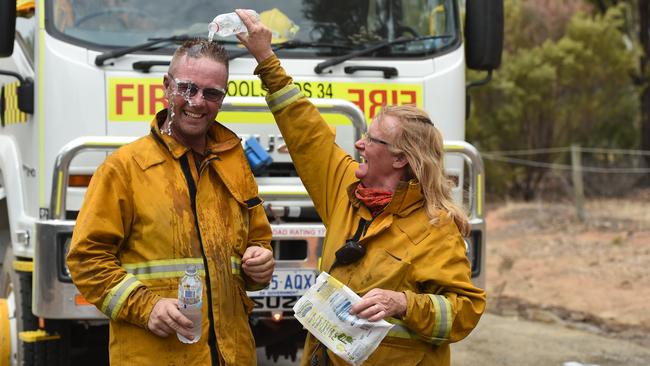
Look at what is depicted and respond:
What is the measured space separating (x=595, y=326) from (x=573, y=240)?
5305 mm

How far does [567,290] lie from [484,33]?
5.35m

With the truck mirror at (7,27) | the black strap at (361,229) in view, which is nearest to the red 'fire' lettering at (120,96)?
the truck mirror at (7,27)

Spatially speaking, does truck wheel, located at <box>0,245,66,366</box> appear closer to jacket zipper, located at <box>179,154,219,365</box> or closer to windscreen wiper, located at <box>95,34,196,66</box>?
windscreen wiper, located at <box>95,34,196,66</box>

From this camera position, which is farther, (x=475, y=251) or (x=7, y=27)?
(x=475, y=251)

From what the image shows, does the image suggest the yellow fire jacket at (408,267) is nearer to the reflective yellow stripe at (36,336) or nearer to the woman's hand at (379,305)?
the woman's hand at (379,305)

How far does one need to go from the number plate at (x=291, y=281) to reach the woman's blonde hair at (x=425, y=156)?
1.85m

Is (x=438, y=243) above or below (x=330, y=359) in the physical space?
above

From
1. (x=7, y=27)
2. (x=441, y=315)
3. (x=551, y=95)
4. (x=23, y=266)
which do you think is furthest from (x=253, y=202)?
(x=551, y=95)

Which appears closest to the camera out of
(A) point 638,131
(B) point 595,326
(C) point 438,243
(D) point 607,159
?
(C) point 438,243

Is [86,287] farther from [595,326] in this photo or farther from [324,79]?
[595,326]

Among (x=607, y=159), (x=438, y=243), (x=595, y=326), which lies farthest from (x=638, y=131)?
(x=438, y=243)

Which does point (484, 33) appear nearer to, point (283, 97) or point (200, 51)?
point (283, 97)

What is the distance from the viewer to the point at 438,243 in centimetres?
322

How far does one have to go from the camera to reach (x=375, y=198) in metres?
3.31
